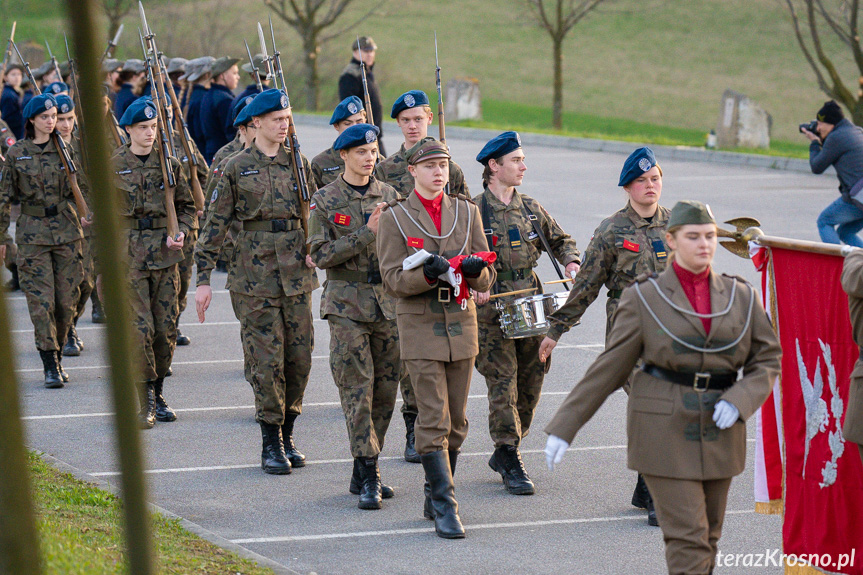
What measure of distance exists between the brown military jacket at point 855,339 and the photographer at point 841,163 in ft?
31.4

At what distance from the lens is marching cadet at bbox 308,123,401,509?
7195 millimetres

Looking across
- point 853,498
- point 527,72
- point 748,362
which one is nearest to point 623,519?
point 853,498

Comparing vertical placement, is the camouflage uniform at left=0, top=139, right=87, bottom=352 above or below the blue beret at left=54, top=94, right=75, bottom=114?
below

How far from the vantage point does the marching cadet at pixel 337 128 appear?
868 centimetres

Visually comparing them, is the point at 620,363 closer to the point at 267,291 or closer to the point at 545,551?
the point at 545,551

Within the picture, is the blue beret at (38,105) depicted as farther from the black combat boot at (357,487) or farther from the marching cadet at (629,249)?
the marching cadet at (629,249)

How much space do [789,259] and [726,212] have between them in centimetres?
1326

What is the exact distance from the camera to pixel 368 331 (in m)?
7.34

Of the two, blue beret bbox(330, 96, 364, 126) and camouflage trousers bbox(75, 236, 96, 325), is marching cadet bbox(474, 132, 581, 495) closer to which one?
blue beret bbox(330, 96, 364, 126)

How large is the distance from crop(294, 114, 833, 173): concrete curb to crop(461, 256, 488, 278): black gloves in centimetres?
1855

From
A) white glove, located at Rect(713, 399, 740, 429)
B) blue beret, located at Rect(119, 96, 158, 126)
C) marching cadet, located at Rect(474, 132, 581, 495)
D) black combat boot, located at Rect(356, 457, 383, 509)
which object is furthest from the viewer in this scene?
blue beret, located at Rect(119, 96, 158, 126)

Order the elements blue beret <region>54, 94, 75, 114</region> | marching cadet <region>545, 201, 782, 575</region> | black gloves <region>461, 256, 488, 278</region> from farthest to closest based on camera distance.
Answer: blue beret <region>54, 94, 75, 114</region>
black gloves <region>461, 256, 488, 278</region>
marching cadet <region>545, 201, 782, 575</region>

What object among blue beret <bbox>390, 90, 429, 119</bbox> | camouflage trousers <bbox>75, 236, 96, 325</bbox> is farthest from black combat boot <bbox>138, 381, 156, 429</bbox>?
blue beret <bbox>390, 90, 429, 119</bbox>

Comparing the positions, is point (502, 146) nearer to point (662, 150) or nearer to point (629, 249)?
point (629, 249)
